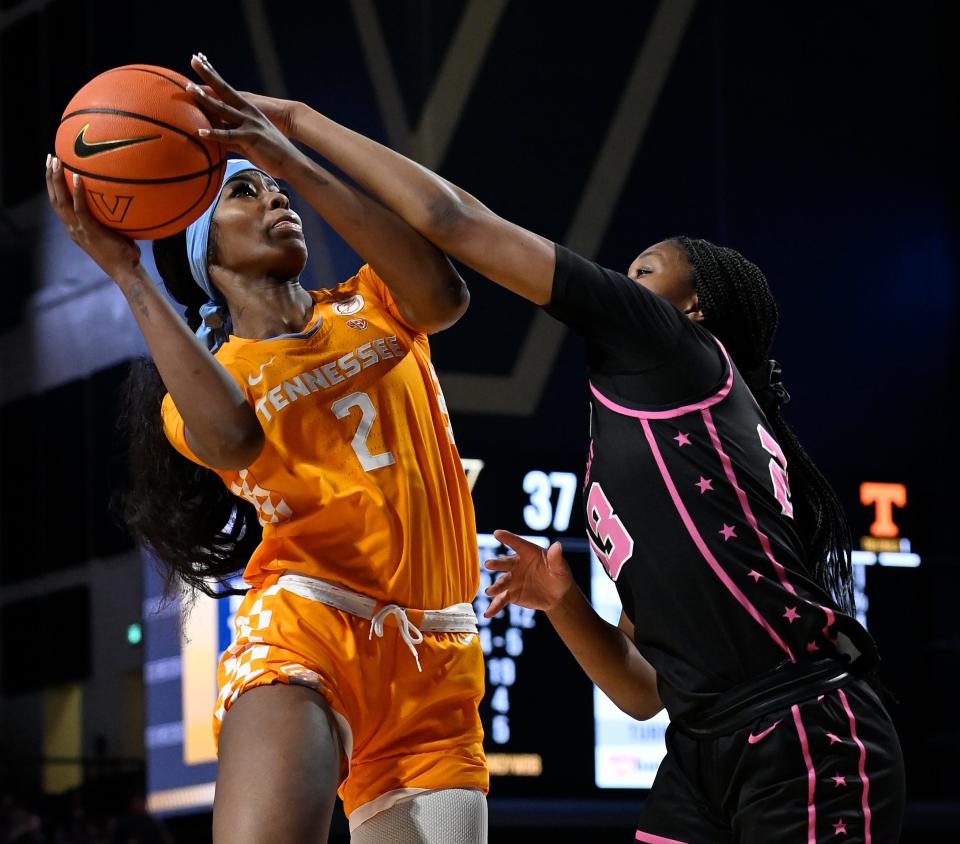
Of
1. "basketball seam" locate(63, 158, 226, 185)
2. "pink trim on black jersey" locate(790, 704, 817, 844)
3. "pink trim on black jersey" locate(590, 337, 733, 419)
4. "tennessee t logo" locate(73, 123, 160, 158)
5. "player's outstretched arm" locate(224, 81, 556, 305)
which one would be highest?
"tennessee t logo" locate(73, 123, 160, 158)

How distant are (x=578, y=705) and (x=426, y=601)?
146 inches

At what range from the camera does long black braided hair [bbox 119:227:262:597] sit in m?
3.35

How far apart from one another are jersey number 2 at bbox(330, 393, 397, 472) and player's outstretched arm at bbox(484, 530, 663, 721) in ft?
0.99

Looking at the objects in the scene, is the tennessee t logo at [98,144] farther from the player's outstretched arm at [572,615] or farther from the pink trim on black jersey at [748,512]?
the pink trim on black jersey at [748,512]

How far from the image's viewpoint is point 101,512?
11.4 meters

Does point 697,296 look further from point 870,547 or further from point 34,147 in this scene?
point 34,147

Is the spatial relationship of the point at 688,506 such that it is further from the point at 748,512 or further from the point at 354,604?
the point at 354,604

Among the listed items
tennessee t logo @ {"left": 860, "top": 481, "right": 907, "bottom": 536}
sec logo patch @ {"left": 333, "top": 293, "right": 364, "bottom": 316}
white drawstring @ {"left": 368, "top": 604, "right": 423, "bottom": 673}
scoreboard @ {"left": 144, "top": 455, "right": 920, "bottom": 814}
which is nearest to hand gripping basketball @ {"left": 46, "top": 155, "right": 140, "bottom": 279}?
sec logo patch @ {"left": 333, "top": 293, "right": 364, "bottom": 316}

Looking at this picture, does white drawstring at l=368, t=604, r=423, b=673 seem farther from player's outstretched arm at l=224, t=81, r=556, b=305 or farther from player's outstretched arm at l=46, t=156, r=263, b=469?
player's outstretched arm at l=224, t=81, r=556, b=305

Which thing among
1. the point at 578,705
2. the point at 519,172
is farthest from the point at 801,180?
the point at 578,705

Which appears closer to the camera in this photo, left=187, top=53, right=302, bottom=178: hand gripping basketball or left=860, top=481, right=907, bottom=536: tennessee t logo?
left=187, top=53, right=302, bottom=178: hand gripping basketball

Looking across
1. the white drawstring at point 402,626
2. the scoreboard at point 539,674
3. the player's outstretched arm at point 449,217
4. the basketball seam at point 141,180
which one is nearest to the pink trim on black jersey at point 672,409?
the player's outstretched arm at point 449,217

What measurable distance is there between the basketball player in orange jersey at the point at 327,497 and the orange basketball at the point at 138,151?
0.16 feet

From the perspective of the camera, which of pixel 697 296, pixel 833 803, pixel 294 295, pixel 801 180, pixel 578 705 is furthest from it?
pixel 801 180
